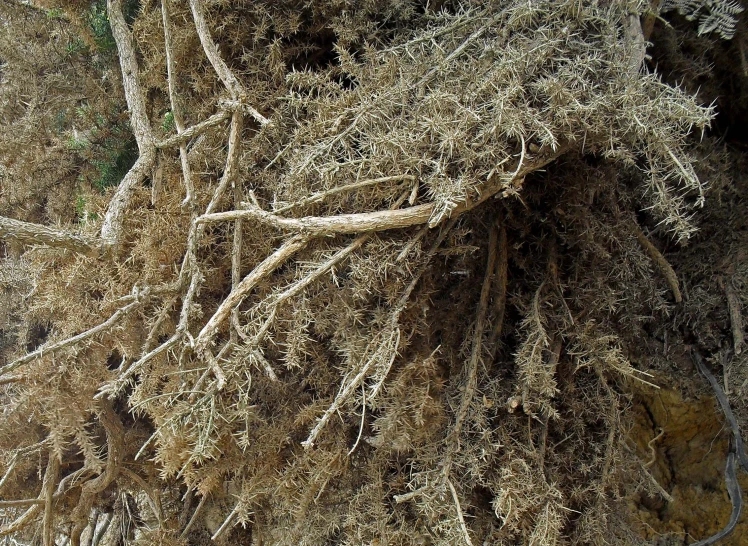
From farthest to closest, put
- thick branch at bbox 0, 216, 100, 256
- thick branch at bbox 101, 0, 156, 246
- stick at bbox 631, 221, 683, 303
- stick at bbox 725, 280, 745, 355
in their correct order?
1. stick at bbox 725, 280, 745, 355
2. stick at bbox 631, 221, 683, 303
3. thick branch at bbox 101, 0, 156, 246
4. thick branch at bbox 0, 216, 100, 256

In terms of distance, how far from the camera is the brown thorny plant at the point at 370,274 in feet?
2.66

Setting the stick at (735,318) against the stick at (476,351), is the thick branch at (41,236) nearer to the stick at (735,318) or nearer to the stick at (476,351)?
the stick at (476,351)

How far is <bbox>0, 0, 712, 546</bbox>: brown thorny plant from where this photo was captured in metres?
0.81

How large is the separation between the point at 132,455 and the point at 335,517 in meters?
0.48

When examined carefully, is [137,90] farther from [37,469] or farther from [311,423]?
[37,469]

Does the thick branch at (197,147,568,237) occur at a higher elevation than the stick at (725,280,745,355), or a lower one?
higher

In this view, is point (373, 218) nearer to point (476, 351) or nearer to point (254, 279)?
point (254, 279)

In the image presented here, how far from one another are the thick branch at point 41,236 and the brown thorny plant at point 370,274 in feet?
0.05

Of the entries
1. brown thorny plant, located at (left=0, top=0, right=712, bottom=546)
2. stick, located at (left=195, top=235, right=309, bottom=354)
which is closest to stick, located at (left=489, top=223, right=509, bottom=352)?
brown thorny plant, located at (left=0, top=0, right=712, bottom=546)

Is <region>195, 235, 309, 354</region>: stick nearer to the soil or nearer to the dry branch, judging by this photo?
the dry branch

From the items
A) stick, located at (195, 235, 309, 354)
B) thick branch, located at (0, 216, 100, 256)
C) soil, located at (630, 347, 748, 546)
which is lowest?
soil, located at (630, 347, 748, 546)

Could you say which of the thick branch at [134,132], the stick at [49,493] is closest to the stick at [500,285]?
the thick branch at [134,132]

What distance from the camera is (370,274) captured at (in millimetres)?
832

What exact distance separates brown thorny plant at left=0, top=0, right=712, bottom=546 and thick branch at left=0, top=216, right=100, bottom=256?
0.05 feet
